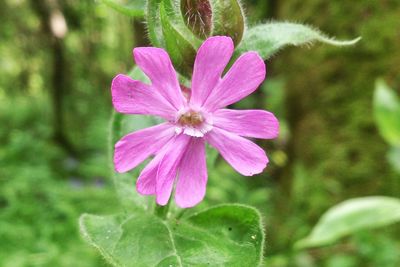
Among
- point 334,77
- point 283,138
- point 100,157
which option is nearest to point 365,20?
point 334,77

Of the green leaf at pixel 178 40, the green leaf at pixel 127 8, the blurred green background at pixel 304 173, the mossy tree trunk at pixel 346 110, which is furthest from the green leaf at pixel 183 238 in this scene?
the mossy tree trunk at pixel 346 110

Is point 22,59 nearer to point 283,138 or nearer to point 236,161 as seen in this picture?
point 283,138

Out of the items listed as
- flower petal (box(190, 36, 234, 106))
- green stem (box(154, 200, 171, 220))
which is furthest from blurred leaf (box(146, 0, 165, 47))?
green stem (box(154, 200, 171, 220))

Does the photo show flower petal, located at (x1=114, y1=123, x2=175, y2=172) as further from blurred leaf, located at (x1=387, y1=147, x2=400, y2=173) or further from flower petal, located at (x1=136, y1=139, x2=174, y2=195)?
blurred leaf, located at (x1=387, y1=147, x2=400, y2=173)

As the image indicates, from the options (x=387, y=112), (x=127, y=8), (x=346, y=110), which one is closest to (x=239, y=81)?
(x=127, y=8)

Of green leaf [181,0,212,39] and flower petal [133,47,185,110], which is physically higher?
green leaf [181,0,212,39]

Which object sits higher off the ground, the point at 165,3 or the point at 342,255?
the point at 165,3

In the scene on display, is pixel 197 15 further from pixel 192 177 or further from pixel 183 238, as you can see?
pixel 183 238
